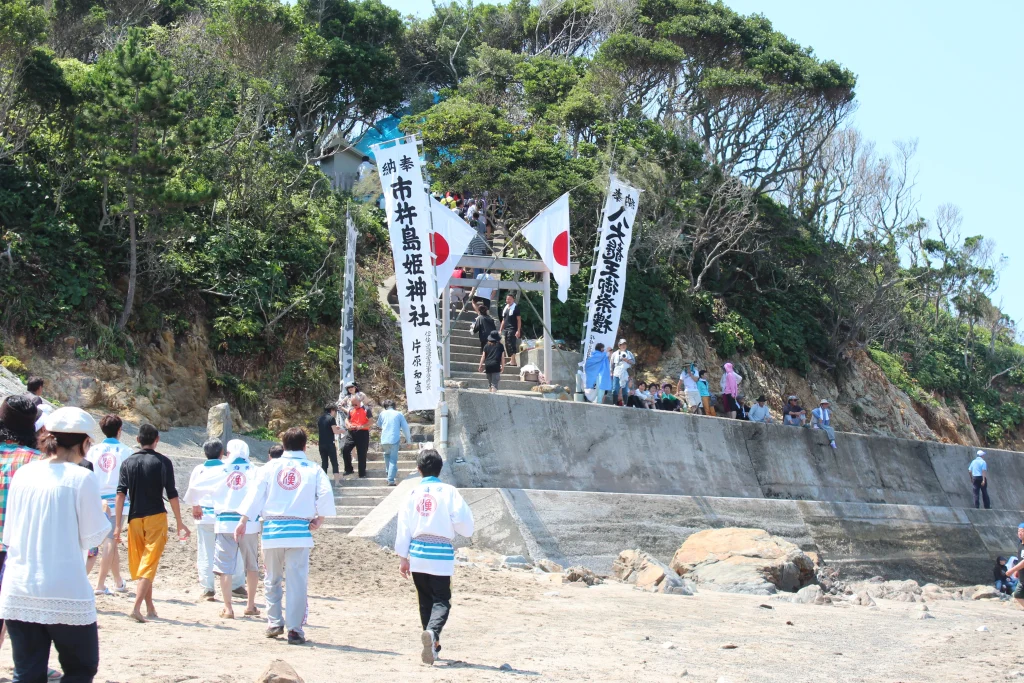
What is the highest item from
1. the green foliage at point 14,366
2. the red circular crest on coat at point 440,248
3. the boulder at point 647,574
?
the red circular crest on coat at point 440,248

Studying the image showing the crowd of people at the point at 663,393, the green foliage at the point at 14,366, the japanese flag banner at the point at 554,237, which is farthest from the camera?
the crowd of people at the point at 663,393

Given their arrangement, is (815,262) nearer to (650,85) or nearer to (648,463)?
(650,85)

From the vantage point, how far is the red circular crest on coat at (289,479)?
7.54 meters

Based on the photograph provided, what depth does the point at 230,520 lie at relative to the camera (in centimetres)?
860

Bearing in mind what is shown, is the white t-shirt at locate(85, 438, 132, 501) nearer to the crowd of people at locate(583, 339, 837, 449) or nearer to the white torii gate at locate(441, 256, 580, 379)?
the white torii gate at locate(441, 256, 580, 379)

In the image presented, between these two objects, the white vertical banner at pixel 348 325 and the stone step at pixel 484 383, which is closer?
the stone step at pixel 484 383

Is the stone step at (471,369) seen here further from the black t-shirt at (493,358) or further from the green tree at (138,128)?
the green tree at (138,128)

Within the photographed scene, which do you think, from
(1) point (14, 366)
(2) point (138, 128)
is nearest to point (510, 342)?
(2) point (138, 128)

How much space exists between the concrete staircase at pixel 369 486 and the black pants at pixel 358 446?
0.49ft

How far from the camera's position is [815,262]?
33.1 m

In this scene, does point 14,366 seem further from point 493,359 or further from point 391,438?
point 493,359

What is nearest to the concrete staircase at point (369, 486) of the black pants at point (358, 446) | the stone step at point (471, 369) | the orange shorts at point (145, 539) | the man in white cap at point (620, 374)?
the black pants at point (358, 446)

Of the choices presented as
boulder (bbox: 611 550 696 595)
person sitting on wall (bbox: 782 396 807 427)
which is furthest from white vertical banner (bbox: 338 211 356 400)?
person sitting on wall (bbox: 782 396 807 427)

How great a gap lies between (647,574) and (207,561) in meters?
5.40
